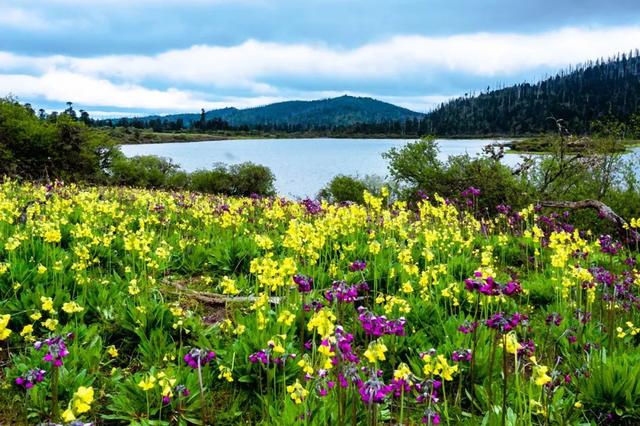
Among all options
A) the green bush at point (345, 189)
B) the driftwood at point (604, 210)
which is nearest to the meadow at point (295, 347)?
the driftwood at point (604, 210)

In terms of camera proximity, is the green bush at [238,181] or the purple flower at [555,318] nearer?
the purple flower at [555,318]

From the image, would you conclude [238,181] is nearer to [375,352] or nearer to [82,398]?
[375,352]

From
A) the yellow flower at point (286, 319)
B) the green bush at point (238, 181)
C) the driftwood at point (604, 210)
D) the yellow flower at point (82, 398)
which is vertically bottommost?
the green bush at point (238, 181)

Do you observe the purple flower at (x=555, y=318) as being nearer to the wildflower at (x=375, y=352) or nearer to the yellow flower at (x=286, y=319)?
the yellow flower at (x=286, y=319)

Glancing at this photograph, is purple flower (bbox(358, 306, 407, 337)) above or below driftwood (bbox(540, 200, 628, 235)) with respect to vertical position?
above

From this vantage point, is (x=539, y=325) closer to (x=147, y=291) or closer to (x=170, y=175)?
(x=147, y=291)

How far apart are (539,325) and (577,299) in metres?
0.94

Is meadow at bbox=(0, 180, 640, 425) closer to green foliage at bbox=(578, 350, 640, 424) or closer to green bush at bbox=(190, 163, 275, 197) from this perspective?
green foliage at bbox=(578, 350, 640, 424)

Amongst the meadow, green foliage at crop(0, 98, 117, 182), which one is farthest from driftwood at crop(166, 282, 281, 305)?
green foliage at crop(0, 98, 117, 182)

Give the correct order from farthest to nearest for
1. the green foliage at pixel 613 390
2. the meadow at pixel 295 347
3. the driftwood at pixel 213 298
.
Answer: the driftwood at pixel 213 298, the green foliage at pixel 613 390, the meadow at pixel 295 347

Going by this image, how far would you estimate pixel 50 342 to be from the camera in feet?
8.64

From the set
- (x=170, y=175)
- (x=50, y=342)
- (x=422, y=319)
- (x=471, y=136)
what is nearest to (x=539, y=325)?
(x=422, y=319)

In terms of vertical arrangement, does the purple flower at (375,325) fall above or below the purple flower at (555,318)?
above

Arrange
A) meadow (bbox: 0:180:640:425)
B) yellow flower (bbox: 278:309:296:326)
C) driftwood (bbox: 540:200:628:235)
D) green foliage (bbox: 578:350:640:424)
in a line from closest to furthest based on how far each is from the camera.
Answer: meadow (bbox: 0:180:640:425) → yellow flower (bbox: 278:309:296:326) → green foliage (bbox: 578:350:640:424) → driftwood (bbox: 540:200:628:235)
